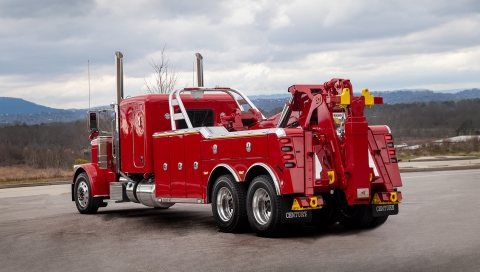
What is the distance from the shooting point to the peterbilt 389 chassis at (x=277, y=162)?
11297 mm

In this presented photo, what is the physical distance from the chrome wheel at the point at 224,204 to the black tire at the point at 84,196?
5.16 m

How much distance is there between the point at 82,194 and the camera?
17.6m

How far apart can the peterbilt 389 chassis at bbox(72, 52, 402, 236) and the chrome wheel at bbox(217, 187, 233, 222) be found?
17 mm

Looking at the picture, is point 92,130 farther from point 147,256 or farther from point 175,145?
point 147,256

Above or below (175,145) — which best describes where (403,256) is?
below

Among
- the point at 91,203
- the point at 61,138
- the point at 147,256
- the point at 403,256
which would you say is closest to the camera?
the point at 403,256

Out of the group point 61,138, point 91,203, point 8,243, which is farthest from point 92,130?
point 61,138

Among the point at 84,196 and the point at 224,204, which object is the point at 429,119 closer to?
the point at 84,196

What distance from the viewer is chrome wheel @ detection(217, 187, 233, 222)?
1266 centimetres

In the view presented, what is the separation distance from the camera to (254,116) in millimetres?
14719

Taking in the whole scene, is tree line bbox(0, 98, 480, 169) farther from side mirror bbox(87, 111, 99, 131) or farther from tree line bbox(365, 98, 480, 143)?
side mirror bbox(87, 111, 99, 131)

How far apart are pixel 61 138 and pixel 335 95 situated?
67998 mm

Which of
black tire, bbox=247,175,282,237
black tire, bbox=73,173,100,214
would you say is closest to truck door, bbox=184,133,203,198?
black tire, bbox=247,175,282,237

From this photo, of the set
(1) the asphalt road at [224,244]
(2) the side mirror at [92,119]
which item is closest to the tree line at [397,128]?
(2) the side mirror at [92,119]
